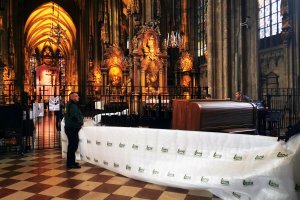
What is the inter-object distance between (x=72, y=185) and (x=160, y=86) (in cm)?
1248

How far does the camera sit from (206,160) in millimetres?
4301

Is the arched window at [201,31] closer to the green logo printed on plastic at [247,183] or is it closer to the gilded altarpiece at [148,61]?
the gilded altarpiece at [148,61]

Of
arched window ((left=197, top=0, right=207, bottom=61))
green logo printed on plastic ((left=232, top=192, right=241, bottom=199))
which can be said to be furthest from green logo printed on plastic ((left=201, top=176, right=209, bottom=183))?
arched window ((left=197, top=0, right=207, bottom=61))

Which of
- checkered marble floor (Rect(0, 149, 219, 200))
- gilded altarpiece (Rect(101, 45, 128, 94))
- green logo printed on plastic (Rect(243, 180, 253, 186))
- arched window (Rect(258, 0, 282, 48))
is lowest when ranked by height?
checkered marble floor (Rect(0, 149, 219, 200))

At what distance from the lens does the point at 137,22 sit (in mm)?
17719

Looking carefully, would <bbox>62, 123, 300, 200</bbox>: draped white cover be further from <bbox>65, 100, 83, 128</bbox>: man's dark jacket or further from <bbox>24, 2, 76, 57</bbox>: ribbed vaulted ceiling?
<bbox>24, 2, 76, 57</bbox>: ribbed vaulted ceiling

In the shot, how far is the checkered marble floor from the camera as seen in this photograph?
14.4 ft

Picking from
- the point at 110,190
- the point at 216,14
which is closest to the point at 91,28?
the point at 216,14

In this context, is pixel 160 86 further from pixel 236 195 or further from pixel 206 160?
pixel 236 195

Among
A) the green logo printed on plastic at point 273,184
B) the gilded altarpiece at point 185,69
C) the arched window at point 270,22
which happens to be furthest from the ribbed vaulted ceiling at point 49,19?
the green logo printed on plastic at point 273,184

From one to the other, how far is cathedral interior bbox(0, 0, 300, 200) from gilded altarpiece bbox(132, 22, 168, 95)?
6 centimetres

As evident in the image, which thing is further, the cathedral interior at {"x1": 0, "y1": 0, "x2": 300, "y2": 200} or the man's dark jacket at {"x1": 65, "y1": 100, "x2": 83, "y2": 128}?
the man's dark jacket at {"x1": 65, "y1": 100, "x2": 83, "y2": 128}

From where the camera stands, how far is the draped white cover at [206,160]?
3.36 m

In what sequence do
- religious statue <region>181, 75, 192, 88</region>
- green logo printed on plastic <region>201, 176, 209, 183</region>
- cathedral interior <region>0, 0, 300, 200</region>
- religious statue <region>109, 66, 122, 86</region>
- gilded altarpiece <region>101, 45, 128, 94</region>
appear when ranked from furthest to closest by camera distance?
religious statue <region>109, 66, 122, 86</region> < gilded altarpiece <region>101, 45, 128, 94</region> < religious statue <region>181, 75, 192, 88</region> < cathedral interior <region>0, 0, 300, 200</region> < green logo printed on plastic <region>201, 176, 209, 183</region>
